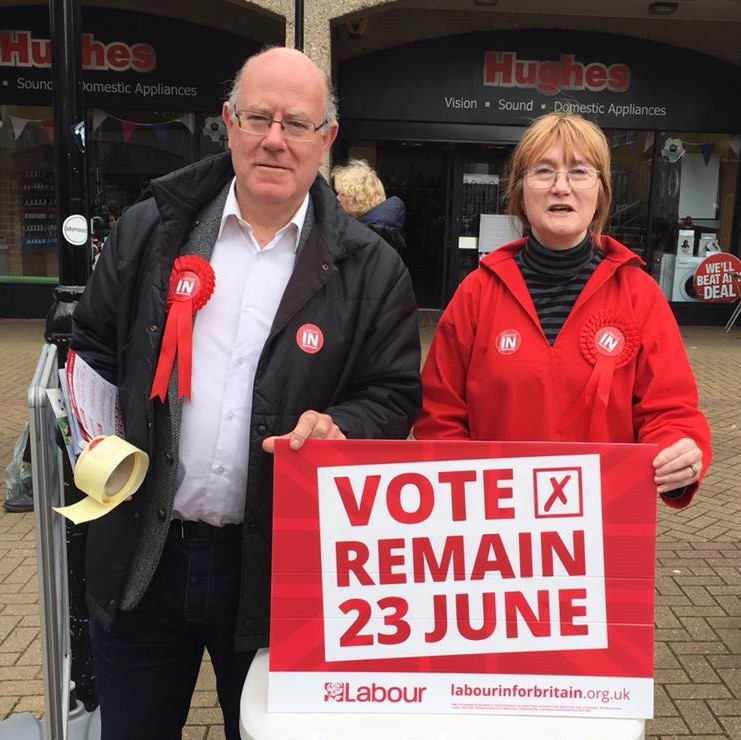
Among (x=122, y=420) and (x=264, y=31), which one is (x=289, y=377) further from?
(x=264, y=31)

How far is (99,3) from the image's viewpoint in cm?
1079

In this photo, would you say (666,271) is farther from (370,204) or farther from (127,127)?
(370,204)

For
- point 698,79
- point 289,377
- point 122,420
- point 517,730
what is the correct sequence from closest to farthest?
point 517,730 < point 289,377 < point 122,420 < point 698,79

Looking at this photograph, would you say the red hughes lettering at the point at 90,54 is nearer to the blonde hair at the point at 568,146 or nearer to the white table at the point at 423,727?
the blonde hair at the point at 568,146

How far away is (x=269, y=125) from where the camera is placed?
1.75m

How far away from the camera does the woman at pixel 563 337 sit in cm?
188

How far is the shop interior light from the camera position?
1025 cm

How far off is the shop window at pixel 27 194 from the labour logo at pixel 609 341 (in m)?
11.0

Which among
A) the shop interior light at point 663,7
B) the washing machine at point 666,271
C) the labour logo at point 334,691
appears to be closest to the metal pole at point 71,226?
the labour logo at point 334,691

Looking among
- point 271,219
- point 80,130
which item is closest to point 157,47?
point 80,130

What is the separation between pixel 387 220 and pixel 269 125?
3.14 metres

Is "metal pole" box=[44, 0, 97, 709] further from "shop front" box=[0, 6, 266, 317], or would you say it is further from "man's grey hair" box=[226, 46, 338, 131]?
"shop front" box=[0, 6, 266, 317]

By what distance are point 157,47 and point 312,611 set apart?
1100 cm

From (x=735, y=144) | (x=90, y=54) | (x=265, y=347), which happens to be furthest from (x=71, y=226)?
(x=735, y=144)
